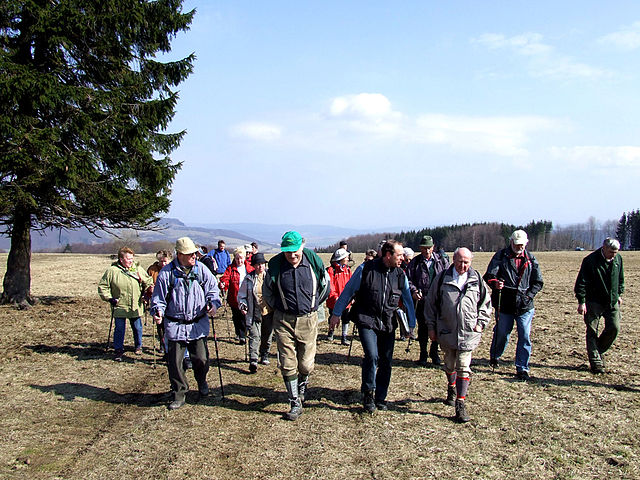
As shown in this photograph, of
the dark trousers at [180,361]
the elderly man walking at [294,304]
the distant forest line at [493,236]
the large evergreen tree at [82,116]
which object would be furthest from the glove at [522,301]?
the distant forest line at [493,236]

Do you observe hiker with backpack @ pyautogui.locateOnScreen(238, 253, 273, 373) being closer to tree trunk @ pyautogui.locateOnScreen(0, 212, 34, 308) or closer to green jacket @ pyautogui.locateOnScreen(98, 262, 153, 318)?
green jacket @ pyautogui.locateOnScreen(98, 262, 153, 318)

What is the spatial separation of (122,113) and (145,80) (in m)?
1.81

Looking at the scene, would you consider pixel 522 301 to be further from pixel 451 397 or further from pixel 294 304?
pixel 294 304

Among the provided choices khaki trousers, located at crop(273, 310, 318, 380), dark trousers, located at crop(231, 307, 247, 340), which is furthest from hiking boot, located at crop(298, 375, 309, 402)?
dark trousers, located at crop(231, 307, 247, 340)

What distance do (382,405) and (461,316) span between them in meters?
1.68

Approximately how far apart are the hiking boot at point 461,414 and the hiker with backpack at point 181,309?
357 centimetres

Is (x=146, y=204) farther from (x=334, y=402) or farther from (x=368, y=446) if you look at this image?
(x=368, y=446)

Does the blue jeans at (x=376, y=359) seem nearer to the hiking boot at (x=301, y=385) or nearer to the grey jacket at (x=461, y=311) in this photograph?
the grey jacket at (x=461, y=311)

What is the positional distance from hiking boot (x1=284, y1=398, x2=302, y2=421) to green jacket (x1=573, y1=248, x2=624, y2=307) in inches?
194

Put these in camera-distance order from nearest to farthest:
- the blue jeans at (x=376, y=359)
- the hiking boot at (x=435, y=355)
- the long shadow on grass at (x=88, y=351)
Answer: the blue jeans at (x=376, y=359)
the hiking boot at (x=435, y=355)
the long shadow on grass at (x=88, y=351)

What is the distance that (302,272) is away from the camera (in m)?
6.50

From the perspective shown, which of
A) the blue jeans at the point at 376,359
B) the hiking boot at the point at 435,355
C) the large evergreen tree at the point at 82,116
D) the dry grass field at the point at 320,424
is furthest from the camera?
the large evergreen tree at the point at 82,116

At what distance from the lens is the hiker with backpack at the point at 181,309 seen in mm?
6852

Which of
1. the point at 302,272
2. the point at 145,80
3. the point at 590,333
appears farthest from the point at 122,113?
the point at 590,333
